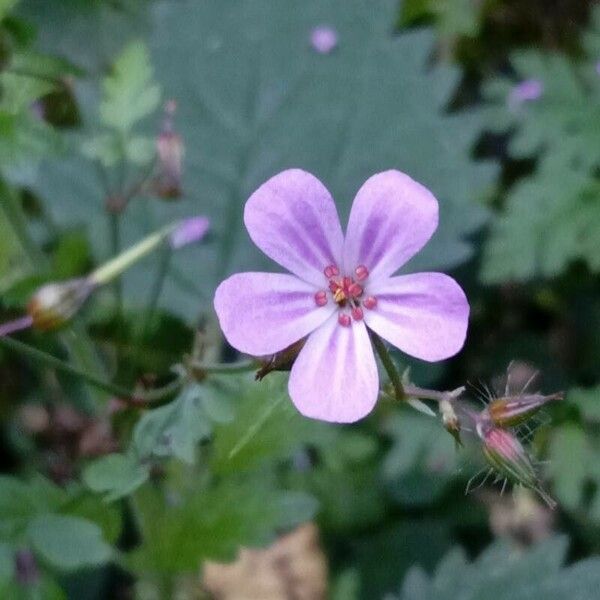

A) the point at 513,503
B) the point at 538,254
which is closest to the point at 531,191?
the point at 538,254

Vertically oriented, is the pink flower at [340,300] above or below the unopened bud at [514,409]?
above

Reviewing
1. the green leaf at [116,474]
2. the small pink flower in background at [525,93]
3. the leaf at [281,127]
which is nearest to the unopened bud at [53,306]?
the green leaf at [116,474]

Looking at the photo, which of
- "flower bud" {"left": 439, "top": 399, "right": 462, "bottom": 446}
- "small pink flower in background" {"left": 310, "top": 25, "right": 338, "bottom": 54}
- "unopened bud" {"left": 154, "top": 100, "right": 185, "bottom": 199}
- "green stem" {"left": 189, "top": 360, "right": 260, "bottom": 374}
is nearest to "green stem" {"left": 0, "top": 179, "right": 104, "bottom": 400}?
"unopened bud" {"left": 154, "top": 100, "right": 185, "bottom": 199}

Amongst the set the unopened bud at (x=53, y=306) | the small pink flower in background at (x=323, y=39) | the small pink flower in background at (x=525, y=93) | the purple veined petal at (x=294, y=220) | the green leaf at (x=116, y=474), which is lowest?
the green leaf at (x=116, y=474)

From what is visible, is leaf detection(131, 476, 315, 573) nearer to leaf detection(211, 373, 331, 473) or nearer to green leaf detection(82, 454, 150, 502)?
leaf detection(211, 373, 331, 473)

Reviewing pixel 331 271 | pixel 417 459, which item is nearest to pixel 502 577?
pixel 417 459

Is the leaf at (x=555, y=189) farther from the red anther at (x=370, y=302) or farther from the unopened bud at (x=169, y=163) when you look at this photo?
the red anther at (x=370, y=302)

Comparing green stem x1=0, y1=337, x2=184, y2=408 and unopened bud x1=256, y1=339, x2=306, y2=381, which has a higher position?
green stem x1=0, y1=337, x2=184, y2=408
